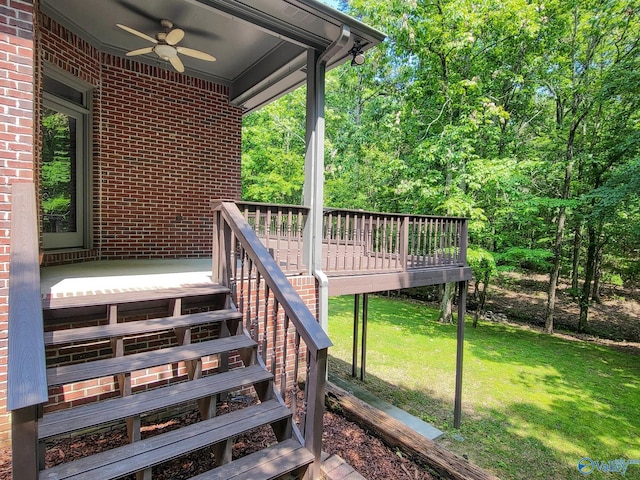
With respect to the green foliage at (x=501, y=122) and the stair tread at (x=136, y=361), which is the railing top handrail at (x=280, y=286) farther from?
→ the green foliage at (x=501, y=122)

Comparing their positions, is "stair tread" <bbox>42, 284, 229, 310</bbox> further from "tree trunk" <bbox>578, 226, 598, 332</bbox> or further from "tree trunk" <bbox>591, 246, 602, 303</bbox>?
"tree trunk" <bbox>591, 246, 602, 303</bbox>

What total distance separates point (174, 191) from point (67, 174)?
149 centimetres

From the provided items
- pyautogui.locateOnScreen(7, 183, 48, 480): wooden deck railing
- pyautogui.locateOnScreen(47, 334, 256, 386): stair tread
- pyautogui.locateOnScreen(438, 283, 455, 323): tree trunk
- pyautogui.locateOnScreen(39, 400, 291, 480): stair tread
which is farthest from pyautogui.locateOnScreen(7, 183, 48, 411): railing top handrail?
pyautogui.locateOnScreen(438, 283, 455, 323): tree trunk

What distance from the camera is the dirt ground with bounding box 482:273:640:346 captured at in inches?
478

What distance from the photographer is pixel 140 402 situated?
7.06 feet

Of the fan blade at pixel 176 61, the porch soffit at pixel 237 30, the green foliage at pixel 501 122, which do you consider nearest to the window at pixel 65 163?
the porch soffit at pixel 237 30

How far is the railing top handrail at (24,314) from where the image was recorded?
4.85 feet

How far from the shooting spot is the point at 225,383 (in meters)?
2.46

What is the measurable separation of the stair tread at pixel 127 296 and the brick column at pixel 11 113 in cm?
41

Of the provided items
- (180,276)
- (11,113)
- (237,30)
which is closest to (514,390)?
(180,276)

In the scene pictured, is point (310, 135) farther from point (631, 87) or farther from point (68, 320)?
point (631, 87)

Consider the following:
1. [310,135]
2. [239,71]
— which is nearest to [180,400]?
[310,135]

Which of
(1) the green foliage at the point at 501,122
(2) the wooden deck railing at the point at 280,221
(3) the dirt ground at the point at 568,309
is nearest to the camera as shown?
(2) the wooden deck railing at the point at 280,221

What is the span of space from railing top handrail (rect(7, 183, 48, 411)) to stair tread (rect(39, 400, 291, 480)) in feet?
1.90
